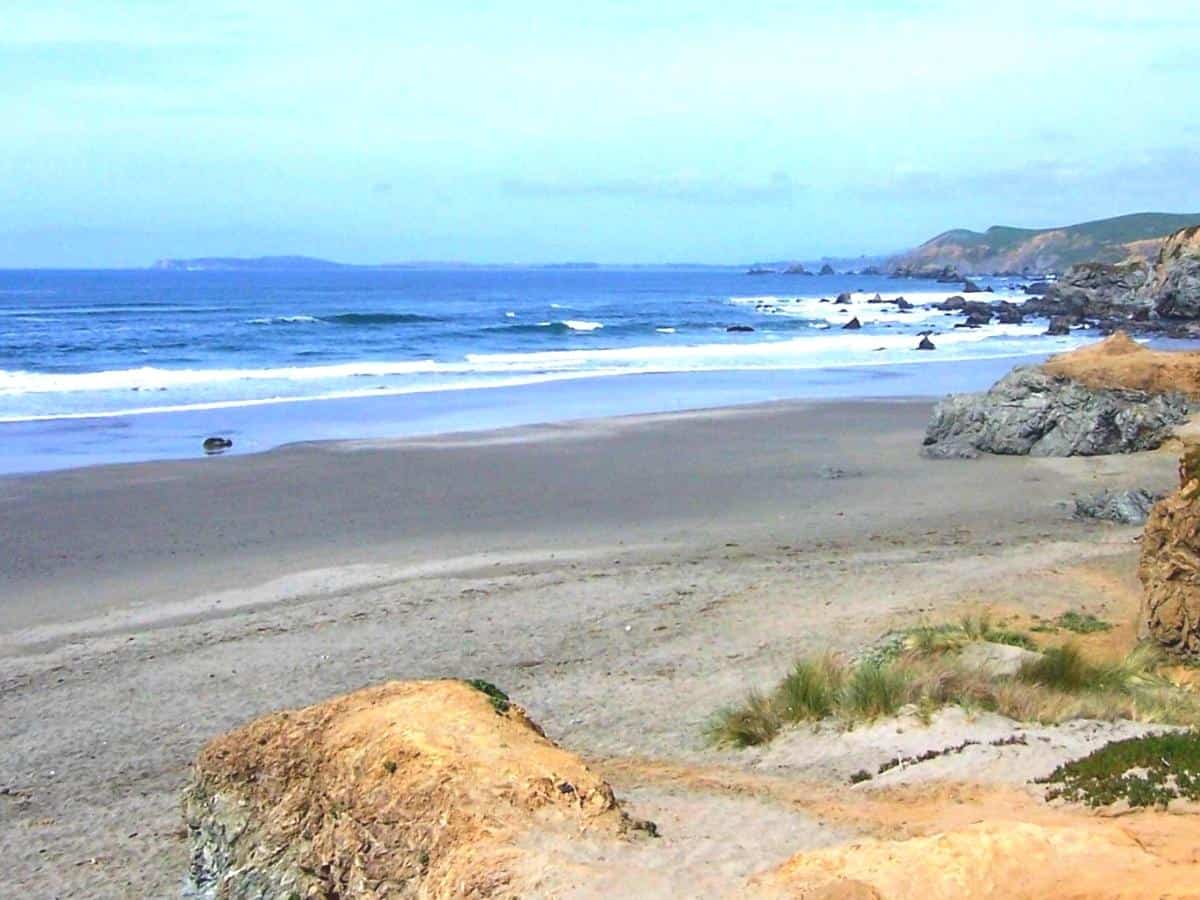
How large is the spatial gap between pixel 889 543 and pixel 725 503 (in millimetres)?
3108

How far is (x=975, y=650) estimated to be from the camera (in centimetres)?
1001

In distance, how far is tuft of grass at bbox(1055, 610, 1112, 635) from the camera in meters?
11.7

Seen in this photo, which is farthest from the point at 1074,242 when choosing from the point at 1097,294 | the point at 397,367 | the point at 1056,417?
the point at 1056,417

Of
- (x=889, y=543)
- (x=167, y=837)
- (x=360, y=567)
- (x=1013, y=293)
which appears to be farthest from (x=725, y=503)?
(x=1013, y=293)

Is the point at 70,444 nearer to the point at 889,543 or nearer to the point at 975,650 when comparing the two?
the point at 889,543

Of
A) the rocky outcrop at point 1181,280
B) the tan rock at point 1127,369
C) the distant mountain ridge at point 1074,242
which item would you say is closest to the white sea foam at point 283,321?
the rocky outcrop at point 1181,280

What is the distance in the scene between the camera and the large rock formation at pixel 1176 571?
10406 mm

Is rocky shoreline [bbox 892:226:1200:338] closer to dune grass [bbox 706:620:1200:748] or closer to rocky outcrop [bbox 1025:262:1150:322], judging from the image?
rocky outcrop [bbox 1025:262:1150:322]

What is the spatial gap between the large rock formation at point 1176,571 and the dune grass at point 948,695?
816 millimetres

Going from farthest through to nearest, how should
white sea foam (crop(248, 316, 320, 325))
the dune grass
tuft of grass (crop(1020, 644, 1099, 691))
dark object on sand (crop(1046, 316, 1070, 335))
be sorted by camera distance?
white sea foam (crop(248, 316, 320, 325)) < dark object on sand (crop(1046, 316, 1070, 335)) < tuft of grass (crop(1020, 644, 1099, 691)) < the dune grass

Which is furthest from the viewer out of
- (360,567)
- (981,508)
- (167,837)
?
(981,508)

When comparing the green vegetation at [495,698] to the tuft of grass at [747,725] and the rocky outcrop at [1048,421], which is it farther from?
the rocky outcrop at [1048,421]

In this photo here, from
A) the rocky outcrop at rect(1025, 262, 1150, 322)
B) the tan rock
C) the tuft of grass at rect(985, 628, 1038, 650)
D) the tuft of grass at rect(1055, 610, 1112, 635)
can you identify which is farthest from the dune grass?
the rocky outcrop at rect(1025, 262, 1150, 322)

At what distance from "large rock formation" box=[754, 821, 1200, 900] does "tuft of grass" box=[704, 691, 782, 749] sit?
11.4 ft
